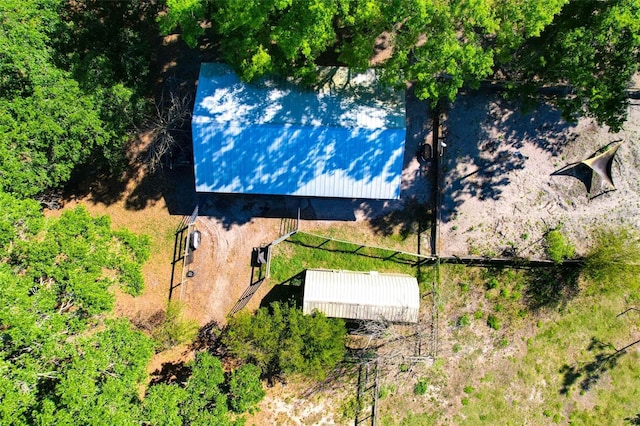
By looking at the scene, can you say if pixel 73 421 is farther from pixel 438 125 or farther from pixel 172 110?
pixel 438 125

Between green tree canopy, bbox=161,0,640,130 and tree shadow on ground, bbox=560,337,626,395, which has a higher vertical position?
green tree canopy, bbox=161,0,640,130

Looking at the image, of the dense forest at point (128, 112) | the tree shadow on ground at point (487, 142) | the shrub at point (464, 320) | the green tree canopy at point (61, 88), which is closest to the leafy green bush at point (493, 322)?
the shrub at point (464, 320)

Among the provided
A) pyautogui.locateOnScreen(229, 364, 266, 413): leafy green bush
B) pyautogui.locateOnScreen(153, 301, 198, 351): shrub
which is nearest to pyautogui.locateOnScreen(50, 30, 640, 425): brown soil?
pyautogui.locateOnScreen(153, 301, 198, 351): shrub

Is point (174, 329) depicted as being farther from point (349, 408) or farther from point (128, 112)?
point (128, 112)

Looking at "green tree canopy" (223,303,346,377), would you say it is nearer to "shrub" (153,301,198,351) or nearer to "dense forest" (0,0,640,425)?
"dense forest" (0,0,640,425)

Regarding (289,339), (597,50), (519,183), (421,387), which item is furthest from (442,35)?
(421,387)

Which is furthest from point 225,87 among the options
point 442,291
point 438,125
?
point 442,291
